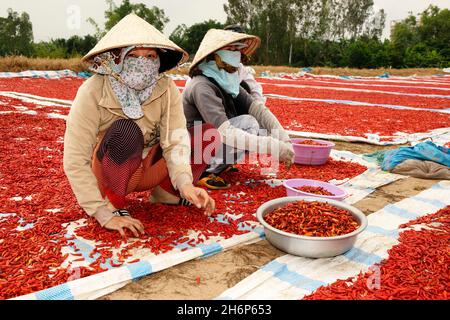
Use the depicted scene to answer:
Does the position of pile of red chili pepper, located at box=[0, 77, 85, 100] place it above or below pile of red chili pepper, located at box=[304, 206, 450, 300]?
above

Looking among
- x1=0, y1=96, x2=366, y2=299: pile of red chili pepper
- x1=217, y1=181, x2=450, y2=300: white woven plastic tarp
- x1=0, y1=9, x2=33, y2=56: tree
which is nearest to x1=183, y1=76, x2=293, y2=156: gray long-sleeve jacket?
x1=0, y1=96, x2=366, y2=299: pile of red chili pepper

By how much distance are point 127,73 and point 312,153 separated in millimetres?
2232

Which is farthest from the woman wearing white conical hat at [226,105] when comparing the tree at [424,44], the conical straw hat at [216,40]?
the tree at [424,44]

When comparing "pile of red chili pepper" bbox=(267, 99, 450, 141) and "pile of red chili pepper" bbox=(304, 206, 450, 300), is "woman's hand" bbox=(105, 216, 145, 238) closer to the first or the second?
"pile of red chili pepper" bbox=(304, 206, 450, 300)

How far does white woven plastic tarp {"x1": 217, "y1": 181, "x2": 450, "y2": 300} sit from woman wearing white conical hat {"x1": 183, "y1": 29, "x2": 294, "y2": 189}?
792 millimetres

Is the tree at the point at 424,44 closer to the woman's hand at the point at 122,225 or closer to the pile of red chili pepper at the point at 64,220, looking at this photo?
the pile of red chili pepper at the point at 64,220

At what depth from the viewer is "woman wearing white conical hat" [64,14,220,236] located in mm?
1984

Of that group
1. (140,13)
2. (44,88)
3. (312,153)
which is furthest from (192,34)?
(312,153)

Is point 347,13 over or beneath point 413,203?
over

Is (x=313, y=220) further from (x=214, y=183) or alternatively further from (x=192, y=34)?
(x=192, y=34)

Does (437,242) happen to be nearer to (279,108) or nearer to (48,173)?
(48,173)

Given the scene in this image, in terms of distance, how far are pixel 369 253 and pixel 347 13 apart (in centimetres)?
4483

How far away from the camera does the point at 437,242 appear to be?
2.14 m
